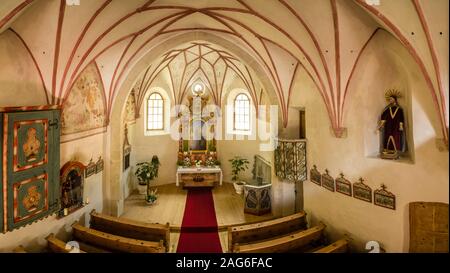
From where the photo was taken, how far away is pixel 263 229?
296 inches

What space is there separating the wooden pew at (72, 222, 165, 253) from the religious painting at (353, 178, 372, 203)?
218 inches

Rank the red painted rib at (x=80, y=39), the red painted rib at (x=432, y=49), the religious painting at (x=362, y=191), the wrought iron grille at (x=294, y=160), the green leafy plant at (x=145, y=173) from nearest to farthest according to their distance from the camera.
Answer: the red painted rib at (x=432, y=49), the red painted rib at (x=80, y=39), the religious painting at (x=362, y=191), the wrought iron grille at (x=294, y=160), the green leafy plant at (x=145, y=173)

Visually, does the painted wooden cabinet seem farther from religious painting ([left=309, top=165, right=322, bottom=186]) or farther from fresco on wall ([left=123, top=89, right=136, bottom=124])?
religious painting ([left=309, top=165, right=322, bottom=186])

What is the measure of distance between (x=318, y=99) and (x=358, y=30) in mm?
2511

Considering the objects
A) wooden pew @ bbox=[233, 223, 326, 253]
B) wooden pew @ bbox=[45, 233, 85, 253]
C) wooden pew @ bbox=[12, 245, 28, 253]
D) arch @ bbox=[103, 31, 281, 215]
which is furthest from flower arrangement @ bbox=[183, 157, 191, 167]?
wooden pew @ bbox=[12, 245, 28, 253]

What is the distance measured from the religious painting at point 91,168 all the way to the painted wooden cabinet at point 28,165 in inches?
83.1

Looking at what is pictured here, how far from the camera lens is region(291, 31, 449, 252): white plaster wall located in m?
5.53

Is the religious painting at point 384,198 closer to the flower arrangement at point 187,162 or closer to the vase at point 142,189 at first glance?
the flower arrangement at point 187,162

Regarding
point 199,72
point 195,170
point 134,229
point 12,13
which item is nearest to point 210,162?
point 195,170

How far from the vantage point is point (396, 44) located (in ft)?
19.9

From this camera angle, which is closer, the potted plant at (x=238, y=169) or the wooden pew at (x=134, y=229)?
the wooden pew at (x=134, y=229)

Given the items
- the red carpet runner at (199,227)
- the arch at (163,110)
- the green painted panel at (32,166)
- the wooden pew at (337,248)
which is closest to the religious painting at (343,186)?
the wooden pew at (337,248)

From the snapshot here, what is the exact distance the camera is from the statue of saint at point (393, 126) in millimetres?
6302
